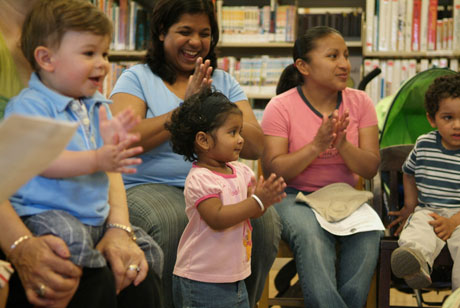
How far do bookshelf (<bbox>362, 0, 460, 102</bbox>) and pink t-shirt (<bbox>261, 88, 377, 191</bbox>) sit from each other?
174cm

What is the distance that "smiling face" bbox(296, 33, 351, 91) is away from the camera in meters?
2.31

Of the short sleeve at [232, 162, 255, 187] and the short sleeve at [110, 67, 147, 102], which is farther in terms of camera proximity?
the short sleeve at [110, 67, 147, 102]

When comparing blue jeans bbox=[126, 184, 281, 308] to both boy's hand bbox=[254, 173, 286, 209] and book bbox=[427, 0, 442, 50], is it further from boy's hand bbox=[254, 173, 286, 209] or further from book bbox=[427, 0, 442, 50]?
book bbox=[427, 0, 442, 50]

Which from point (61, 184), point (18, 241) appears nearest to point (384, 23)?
point (61, 184)

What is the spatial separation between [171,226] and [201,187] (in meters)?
0.17

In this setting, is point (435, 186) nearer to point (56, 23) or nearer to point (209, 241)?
point (209, 241)

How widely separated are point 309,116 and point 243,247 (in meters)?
0.79

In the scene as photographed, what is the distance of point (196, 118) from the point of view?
1684mm

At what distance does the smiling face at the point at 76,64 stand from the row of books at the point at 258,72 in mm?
2950

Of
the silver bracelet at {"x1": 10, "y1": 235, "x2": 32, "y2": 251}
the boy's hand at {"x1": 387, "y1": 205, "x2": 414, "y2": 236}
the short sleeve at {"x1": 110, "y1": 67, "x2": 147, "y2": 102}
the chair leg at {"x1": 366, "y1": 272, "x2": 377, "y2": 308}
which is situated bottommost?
the chair leg at {"x1": 366, "y1": 272, "x2": 377, "y2": 308}

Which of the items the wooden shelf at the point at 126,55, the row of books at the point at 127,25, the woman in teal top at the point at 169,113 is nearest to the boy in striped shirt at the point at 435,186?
the woman in teal top at the point at 169,113

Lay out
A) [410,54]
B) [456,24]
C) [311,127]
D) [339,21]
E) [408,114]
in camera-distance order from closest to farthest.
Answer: [311,127]
[408,114]
[456,24]
[410,54]
[339,21]

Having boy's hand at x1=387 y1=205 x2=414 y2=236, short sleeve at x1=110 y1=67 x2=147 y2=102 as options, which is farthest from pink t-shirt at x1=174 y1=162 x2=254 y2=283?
boy's hand at x1=387 y1=205 x2=414 y2=236

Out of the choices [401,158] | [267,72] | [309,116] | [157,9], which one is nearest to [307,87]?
[309,116]
